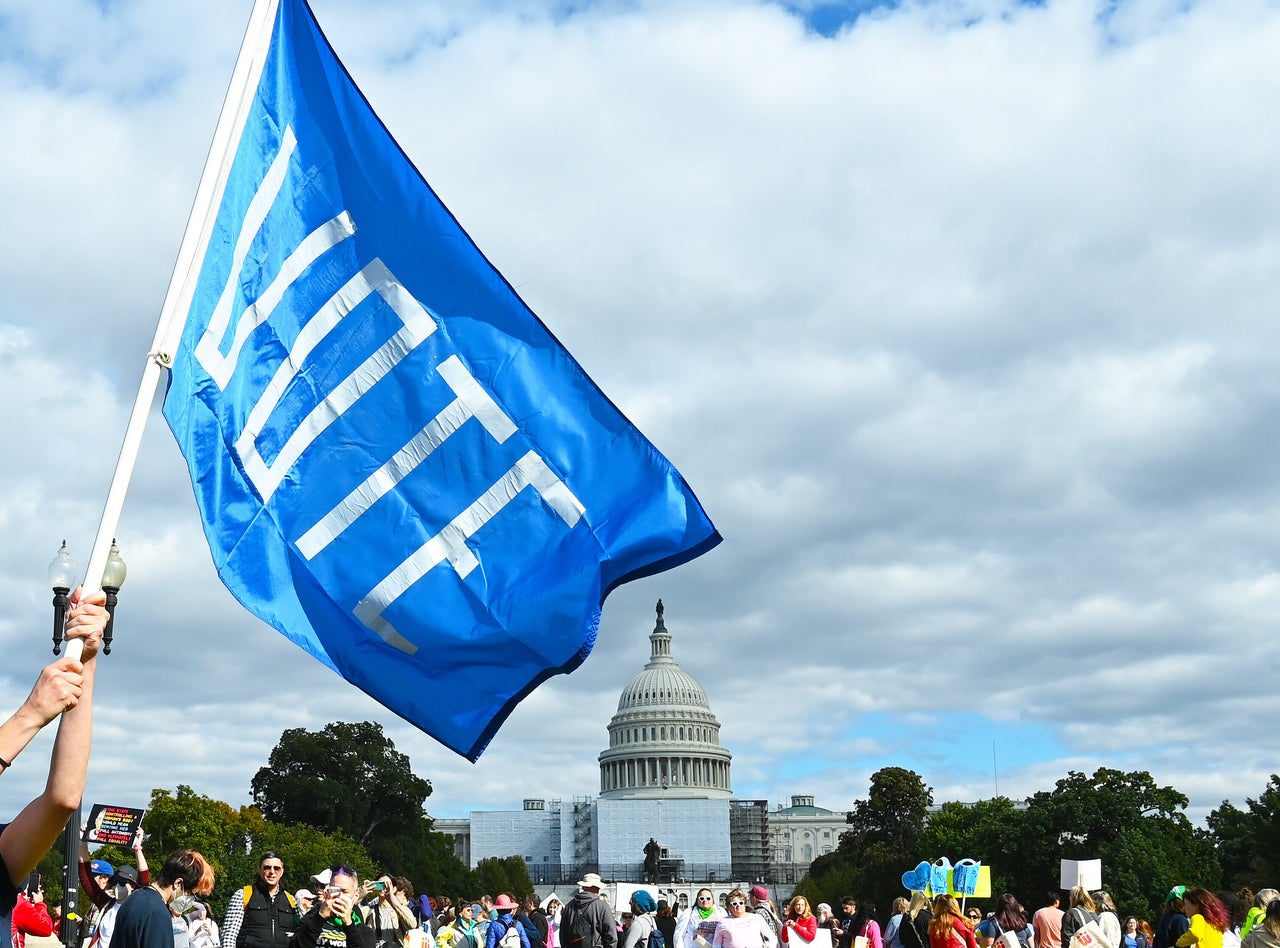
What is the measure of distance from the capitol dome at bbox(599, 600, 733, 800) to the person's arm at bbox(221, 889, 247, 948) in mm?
137121

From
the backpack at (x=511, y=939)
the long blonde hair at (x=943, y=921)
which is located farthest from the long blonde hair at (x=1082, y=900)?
the backpack at (x=511, y=939)

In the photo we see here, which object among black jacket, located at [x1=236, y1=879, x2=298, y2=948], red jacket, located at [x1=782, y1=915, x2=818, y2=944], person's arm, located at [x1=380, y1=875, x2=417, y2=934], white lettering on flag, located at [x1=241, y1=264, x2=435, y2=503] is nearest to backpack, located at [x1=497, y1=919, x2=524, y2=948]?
red jacket, located at [x1=782, y1=915, x2=818, y2=944]

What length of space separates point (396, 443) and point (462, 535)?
478mm

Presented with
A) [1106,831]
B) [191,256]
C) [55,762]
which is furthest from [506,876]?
[55,762]

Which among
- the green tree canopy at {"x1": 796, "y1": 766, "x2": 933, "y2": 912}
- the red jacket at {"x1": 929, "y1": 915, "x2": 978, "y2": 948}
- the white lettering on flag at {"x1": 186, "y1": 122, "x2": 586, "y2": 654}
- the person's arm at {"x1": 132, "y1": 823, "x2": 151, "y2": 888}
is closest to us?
the white lettering on flag at {"x1": 186, "y1": 122, "x2": 586, "y2": 654}

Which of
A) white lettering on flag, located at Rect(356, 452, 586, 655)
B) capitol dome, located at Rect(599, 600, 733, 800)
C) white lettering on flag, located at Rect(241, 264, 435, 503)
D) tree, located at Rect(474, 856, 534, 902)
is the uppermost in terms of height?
capitol dome, located at Rect(599, 600, 733, 800)

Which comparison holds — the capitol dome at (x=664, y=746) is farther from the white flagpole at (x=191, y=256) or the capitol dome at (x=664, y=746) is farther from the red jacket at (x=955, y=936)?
the white flagpole at (x=191, y=256)

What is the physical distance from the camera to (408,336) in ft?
21.0

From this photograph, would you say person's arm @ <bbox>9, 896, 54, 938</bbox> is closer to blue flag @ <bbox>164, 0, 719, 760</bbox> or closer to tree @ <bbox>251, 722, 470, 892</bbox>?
blue flag @ <bbox>164, 0, 719, 760</bbox>

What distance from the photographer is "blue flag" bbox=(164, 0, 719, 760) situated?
6012 mm

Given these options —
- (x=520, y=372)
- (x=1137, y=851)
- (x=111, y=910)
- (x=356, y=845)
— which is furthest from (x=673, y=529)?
(x=356, y=845)

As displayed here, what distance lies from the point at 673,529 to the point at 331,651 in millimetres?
1522

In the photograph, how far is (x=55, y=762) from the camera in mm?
3342

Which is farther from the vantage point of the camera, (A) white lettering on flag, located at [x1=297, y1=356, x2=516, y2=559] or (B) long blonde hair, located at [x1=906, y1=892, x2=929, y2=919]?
(B) long blonde hair, located at [x1=906, y1=892, x2=929, y2=919]
